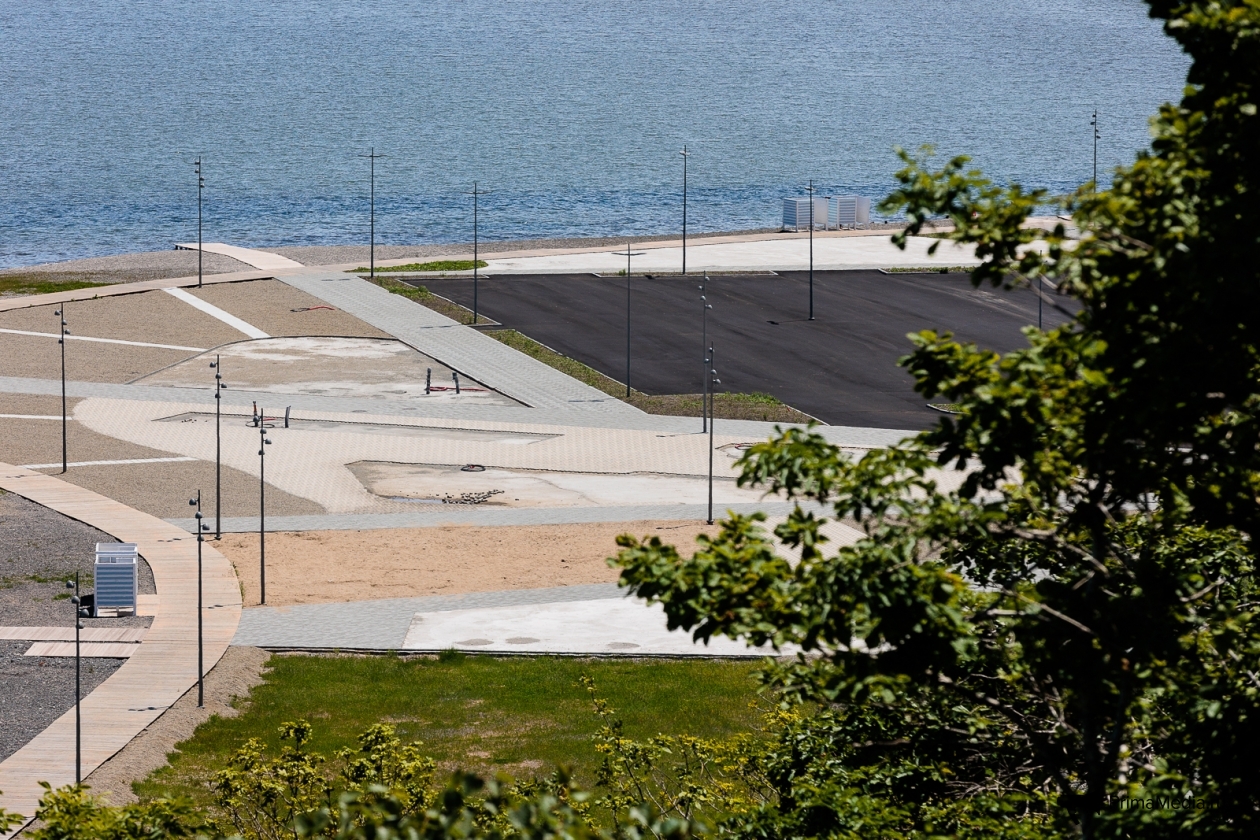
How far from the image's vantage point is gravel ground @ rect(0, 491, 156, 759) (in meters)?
35.7

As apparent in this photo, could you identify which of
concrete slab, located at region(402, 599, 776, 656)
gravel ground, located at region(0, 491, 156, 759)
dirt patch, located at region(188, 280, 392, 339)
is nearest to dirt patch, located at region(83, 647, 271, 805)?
gravel ground, located at region(0, 491, 156, 759)

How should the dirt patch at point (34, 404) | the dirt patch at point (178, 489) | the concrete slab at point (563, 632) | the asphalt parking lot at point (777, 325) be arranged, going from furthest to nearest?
1. the asphalt parking lot at point (777, 325)
2. the dirt patch at point (34, 404)
3. the dirt patch at point (178, 489)
4. the concrete slab at point (563, 632)

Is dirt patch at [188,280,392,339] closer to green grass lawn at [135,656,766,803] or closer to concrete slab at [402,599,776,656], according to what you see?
concrete slab at [402,599,776,656]

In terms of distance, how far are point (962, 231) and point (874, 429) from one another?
48.7 meters

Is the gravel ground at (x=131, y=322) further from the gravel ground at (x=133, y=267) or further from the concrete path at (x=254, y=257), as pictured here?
the concrete path at (x=254, y=257)

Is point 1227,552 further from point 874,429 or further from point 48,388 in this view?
point 48,388

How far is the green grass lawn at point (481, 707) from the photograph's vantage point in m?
33.8

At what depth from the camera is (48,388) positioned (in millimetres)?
68438

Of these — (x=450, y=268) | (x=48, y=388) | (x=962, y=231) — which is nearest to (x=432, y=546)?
(x=48, y=388)

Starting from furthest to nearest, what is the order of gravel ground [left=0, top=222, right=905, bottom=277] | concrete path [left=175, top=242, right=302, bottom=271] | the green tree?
gravel ground [left=0, top=222, right=905, bottom=277] < concrete path [left=175, top=242, right=302, bottom=271] < the green tree

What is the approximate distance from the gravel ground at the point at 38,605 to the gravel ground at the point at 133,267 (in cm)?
4875

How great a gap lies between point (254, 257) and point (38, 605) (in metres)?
63.1

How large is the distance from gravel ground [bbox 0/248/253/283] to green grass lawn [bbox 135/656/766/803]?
62800mm

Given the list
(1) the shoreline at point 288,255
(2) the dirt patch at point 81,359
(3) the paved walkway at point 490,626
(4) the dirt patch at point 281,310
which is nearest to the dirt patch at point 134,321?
(2) the dirt patch at point 81,359
